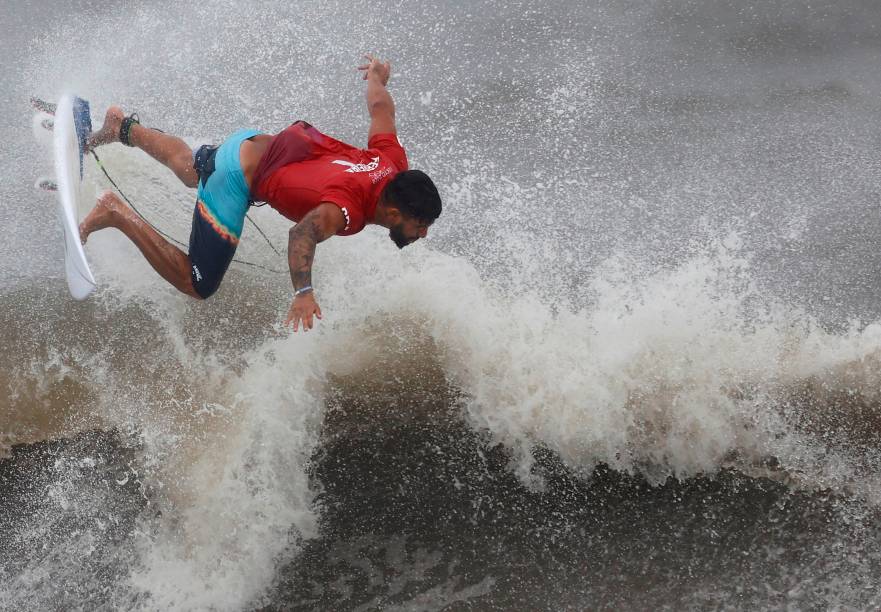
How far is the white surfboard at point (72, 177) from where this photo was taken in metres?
3.16

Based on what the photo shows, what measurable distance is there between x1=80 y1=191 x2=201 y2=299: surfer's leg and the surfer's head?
3.45 feet

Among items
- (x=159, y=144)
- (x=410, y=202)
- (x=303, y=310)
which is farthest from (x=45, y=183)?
(x=410, y=202)

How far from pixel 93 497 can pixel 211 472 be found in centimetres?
59

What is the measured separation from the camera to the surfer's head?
9.56ft

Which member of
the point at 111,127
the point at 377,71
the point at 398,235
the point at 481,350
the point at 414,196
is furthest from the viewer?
the point at 481,350

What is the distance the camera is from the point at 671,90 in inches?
199

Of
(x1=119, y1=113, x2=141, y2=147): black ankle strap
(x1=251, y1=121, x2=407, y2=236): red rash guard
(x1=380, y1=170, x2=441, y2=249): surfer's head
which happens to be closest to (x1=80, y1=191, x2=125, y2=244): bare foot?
(x1=119, y1=113, x2=141, y2=147): black ankle strap

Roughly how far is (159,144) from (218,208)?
24.3 inches

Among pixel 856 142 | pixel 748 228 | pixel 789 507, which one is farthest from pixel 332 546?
pixel 856 142

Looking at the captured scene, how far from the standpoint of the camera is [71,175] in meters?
3.46

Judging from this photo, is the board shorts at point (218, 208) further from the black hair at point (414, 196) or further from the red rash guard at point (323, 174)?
the black hair at point (414, 196)

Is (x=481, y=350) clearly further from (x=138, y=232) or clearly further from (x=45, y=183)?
(x=45, y=183)

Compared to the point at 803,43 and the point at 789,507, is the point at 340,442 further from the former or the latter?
the point at 803,43

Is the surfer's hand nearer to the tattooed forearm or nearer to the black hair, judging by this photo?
the tattooed forearm
